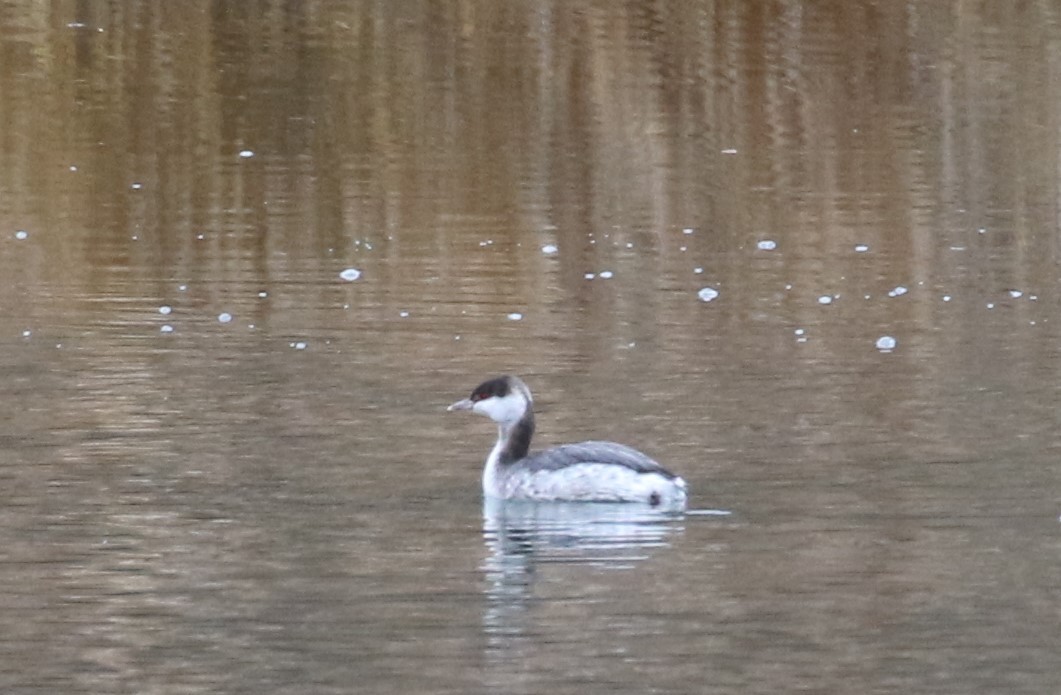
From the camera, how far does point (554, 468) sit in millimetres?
10922

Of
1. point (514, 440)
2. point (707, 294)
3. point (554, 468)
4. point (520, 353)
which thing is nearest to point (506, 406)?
point (514, 440)

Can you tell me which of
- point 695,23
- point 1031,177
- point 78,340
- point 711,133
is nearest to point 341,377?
point 78,340

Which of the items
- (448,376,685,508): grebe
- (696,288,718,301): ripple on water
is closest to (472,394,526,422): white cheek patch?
(448,376,685,508): grebe

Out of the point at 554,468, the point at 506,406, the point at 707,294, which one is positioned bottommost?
the point at 554,468

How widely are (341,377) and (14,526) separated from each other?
3.59 metres

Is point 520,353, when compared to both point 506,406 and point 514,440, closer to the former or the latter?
point 506,406

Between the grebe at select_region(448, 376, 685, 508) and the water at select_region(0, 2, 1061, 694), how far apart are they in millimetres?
103

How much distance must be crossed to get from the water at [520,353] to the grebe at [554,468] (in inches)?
4.0

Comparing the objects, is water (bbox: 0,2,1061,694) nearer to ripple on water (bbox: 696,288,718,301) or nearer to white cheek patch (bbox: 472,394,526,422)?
ripple on water (bbox: 696,288,718,301)

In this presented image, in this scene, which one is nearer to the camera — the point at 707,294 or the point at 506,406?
the point at 506,406

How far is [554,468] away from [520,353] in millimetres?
3448

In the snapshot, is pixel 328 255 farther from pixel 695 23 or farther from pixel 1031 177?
pixel 695 23

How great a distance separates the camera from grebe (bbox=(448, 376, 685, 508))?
10469 millimetres

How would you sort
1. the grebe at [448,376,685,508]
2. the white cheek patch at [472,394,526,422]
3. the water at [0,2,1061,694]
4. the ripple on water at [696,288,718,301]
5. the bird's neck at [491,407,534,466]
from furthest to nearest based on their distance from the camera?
the ripple on water at [696,288,718,301]
the white cheek patch at [472,394,526,422]
the bird's neck at [491,407,534,466]
the grebe at [448,376,685,508]
the water at [0,2,1061,694]
